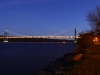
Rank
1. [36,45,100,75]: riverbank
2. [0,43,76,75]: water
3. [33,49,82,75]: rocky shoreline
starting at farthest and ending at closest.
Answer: [0,43,76,75]: water
[33,49,82,75]: rocky shoreline
[36,45,100,75]: riverbank

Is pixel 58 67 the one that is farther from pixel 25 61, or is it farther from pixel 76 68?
pixel 25 61

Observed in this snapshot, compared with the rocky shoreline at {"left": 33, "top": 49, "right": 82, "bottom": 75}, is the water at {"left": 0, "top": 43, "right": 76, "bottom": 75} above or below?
below

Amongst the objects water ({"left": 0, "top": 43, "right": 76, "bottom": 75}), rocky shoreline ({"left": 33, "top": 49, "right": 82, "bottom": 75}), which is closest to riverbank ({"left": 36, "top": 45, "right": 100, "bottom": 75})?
rocky shoreline ({"left": 33, "top": 49, "right": 82, "bottom": 75})

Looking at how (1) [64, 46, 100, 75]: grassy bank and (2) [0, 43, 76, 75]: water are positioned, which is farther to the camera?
(2) [0, 43, 76, 75]: water

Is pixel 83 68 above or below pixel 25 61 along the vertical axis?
above

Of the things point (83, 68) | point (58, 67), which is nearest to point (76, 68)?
point (83, 68)

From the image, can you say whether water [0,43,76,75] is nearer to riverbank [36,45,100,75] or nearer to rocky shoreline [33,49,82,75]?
rocky shoreline [33,49,82,75]

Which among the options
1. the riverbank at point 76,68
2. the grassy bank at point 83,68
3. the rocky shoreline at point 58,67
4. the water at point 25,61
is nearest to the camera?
the grassy bank at point 83,68

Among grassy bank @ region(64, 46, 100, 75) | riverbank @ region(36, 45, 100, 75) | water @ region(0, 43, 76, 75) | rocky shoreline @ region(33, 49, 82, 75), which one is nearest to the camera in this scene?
grassy bank @ region(64, 46, 100, 75)

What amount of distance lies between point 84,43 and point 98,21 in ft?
32.3

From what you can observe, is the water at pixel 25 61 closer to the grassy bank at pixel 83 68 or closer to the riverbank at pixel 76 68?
the riverbank at pixel 76 68

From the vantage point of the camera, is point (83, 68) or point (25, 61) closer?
point (83, 68)

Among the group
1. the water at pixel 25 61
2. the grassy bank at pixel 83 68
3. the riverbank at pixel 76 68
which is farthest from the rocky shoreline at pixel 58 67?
the water at pixel 25 61

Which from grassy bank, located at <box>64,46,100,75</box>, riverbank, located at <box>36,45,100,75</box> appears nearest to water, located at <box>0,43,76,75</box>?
riverbank, located at <box>36,45,100,75</box>
